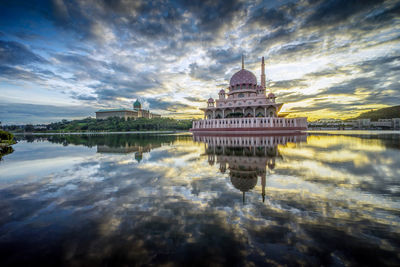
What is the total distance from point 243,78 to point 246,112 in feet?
30.8

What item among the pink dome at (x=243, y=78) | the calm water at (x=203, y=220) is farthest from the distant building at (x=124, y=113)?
the calm water at (x=203, y=220)

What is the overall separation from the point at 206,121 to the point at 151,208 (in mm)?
42923

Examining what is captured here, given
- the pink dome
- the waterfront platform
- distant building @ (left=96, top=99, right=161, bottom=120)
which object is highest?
the pink dome

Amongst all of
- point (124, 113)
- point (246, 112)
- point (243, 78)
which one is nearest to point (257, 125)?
point (246, 112)

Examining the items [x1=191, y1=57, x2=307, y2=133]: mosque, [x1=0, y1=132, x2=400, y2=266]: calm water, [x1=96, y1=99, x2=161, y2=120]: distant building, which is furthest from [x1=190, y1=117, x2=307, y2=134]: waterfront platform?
[x1=96, y1=99, x2=161, y2=120]: distant building

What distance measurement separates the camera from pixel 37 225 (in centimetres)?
337

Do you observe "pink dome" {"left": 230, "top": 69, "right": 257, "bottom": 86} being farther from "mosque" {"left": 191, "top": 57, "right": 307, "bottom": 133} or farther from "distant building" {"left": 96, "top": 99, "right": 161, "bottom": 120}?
"distant building" {"left": 96, "top": 99, "right": 161, "bottom": 120}

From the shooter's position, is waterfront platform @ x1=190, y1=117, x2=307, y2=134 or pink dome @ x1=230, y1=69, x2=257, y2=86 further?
pink dome @ x1=230, y1=69, x2=257, y2=86

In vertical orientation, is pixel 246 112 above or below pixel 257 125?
above

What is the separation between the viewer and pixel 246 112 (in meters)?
48.2

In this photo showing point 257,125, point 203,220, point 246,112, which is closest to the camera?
point 203,220

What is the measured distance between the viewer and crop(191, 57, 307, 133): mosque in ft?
126

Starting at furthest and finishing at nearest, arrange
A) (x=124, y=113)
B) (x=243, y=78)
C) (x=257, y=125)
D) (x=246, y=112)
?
(x=124, y=113) < (x=243, y=78) < (x=246, y=112) < (x=257, y=125)

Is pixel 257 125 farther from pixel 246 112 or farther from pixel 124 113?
pixel 124 113
